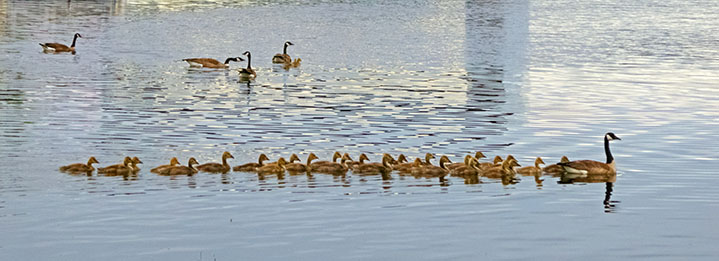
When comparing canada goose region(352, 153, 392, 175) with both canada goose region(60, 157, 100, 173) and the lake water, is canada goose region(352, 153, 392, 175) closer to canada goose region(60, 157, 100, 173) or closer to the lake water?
the lake water

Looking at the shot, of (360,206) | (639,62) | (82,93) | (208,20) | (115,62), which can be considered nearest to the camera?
(360,206)

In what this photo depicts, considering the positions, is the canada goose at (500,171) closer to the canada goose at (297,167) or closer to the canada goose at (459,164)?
the canada goose at (459,164)

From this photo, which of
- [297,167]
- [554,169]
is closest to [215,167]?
[297,167]

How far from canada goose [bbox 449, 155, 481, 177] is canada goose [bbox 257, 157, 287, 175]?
4.56m

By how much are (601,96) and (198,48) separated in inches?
1318

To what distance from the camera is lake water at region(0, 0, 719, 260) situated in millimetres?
24766

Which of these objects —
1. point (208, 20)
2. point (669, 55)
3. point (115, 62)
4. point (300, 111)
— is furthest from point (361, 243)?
point (208, 20)

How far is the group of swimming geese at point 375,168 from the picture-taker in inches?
1251

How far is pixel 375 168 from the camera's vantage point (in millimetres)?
32781

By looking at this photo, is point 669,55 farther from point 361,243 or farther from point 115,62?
point 361,243

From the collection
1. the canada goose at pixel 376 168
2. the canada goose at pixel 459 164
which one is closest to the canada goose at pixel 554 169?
the canada goose at pixel 459 164

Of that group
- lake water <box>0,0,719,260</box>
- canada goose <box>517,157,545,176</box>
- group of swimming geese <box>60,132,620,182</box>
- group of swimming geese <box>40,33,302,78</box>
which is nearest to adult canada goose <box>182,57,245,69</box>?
group of swimming geese <box>40,33,302,78</box>

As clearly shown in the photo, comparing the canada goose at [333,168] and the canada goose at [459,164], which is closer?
the canada goose at [333,168]

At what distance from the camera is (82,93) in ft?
172
